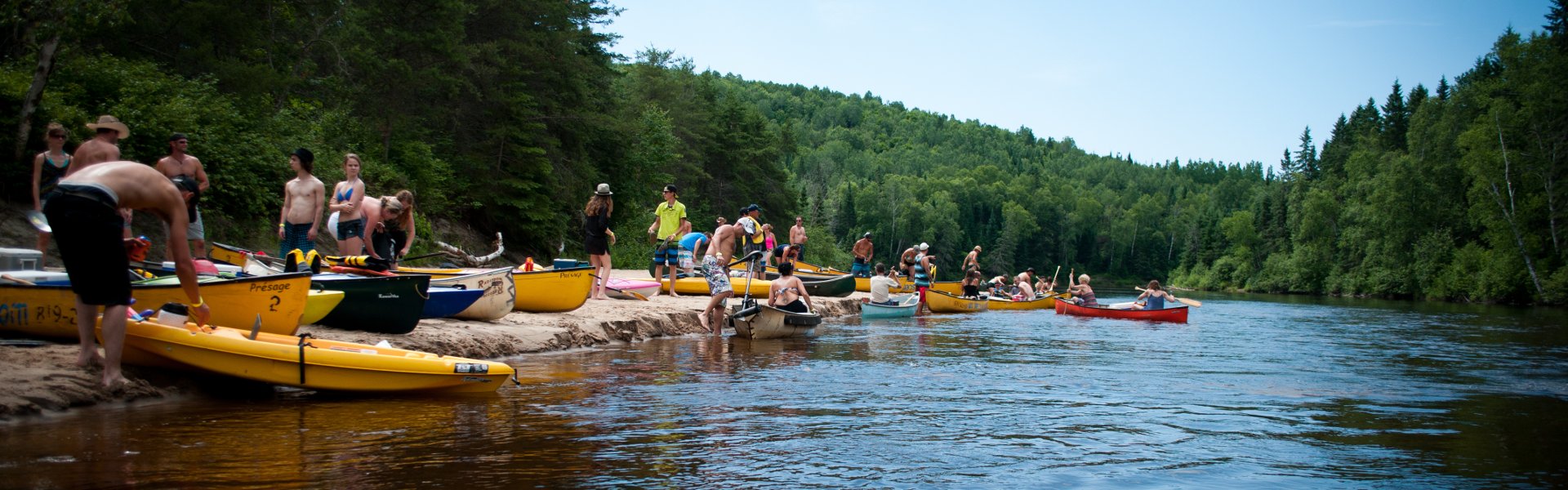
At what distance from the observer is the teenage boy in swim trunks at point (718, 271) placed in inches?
558

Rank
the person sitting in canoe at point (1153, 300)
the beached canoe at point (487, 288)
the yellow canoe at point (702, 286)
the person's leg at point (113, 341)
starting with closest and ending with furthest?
the person's leg at point (113, 341), the beached canoe at point (487, 288), the yellow canoe at point (702, 286), the person sitting in canoe at point (1153, 300)

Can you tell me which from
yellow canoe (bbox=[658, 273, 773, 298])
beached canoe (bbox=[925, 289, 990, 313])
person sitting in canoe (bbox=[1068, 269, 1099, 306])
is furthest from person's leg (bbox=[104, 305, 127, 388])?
person sitting in canoe (bbox=[1068, 269, 1099, 306])

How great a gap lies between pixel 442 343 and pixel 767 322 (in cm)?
536

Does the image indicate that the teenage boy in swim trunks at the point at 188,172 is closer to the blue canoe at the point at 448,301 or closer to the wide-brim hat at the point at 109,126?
the wide-brim hat at the point at 109,126

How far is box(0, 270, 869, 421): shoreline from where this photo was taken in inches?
240

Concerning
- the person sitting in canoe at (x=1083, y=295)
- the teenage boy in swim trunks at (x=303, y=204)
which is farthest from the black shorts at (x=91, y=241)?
the person sitting in canoe at (x=1083, y=295)

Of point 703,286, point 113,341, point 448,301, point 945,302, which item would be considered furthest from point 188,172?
point 945,302

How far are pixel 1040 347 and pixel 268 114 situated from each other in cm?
1410

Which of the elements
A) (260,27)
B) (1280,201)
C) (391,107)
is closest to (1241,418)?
(260,27)

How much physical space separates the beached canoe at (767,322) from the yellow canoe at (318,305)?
616cm

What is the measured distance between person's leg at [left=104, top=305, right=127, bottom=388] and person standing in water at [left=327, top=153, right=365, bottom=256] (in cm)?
405

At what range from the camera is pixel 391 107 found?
79.2ft

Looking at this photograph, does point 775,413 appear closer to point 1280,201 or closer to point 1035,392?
point 1035,392

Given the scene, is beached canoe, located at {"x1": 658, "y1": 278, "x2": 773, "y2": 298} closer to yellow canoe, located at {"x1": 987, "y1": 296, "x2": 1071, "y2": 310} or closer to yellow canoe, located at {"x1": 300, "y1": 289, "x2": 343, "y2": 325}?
yellow canoe, located at {"x1": 987, "y1": 296, "x2": 1071, "y2": 310}
